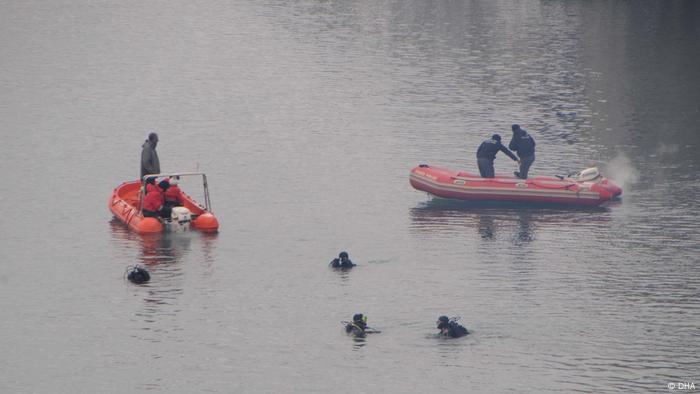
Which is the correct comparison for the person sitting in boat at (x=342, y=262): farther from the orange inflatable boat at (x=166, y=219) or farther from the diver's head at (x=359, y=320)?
the diver's head at (x=359, y=320)

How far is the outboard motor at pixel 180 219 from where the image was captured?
176 ft

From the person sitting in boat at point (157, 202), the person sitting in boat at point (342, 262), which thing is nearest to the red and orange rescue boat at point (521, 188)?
the person sitting in boat at point (342, 262)

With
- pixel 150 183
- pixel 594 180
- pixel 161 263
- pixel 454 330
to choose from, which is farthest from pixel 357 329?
pixel 594 180

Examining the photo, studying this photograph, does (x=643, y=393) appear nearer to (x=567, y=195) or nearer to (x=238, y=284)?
(x=238, y=284)

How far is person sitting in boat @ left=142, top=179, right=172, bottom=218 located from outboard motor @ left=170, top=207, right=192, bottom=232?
465mm

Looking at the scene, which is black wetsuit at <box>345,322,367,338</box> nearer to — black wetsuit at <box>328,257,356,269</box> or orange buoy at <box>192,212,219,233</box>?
black wetsuit at <box>328,257,356,269</box>

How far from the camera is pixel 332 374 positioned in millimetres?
40594

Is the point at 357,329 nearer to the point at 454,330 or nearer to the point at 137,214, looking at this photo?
the point at 454,330

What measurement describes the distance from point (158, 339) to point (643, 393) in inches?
599

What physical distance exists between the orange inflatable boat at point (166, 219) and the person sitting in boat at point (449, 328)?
14.5 meters

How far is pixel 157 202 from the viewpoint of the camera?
54.1 meters

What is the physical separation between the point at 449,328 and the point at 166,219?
15737 millimetres

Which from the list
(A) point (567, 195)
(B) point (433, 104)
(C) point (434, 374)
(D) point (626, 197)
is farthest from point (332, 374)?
(B) point (433, 104)

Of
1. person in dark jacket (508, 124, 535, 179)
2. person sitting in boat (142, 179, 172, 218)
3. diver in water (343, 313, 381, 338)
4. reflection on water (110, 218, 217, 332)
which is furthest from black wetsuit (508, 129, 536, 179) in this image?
diver in water (343, 313, 381, 338)
